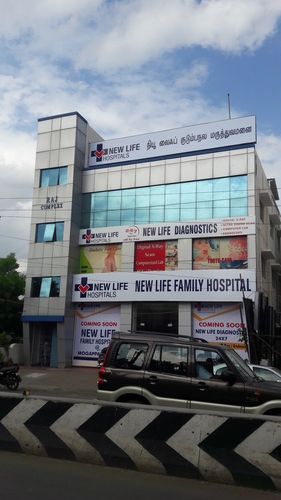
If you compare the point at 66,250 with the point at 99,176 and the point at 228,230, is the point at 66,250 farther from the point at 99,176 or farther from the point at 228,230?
the point at 228,230

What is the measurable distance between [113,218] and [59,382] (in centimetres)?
1315

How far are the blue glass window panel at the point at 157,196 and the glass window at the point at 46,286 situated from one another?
28.2ft

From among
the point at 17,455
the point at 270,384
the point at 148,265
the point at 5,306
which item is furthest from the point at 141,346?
the point at 5,306

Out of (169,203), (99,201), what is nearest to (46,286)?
(99,201)

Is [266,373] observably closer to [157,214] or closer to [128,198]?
[157,214]

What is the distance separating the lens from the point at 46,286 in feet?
117

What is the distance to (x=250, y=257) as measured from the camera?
100ft

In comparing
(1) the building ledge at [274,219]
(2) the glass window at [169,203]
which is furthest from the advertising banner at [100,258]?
(1) the building ledge at [274,219]

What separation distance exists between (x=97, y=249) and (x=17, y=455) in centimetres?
2918

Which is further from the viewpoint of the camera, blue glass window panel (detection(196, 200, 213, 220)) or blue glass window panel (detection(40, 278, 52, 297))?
blue glass window panel (detection(40, 278, 52, 297))

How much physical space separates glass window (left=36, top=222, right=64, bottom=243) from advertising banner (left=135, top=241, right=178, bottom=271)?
5.93 metres

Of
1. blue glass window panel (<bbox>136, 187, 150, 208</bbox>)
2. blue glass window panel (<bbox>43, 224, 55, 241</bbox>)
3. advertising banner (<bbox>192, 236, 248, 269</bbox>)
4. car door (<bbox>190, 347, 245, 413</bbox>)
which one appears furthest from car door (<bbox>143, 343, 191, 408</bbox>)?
blue glass window panel (<bbox>43, 224, 55, 241</bbox>)

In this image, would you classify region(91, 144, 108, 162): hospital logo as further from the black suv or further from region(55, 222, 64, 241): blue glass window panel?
the black suv

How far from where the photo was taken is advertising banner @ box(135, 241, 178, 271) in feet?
108
